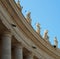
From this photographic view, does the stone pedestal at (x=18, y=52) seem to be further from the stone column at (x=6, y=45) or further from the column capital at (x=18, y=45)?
the stone column at (x=6, y=45)

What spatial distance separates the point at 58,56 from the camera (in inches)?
4186

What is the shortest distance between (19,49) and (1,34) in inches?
379

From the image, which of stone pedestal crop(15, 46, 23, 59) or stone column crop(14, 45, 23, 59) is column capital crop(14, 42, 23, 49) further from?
stone pedestal crop(15, 46, 23, 59)

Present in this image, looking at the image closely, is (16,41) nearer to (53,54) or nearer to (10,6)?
(10,6)

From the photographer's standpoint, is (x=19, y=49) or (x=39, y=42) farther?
(x=39, y=42)

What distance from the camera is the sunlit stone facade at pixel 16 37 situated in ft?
200

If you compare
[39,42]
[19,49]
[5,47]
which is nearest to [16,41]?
[19,49]

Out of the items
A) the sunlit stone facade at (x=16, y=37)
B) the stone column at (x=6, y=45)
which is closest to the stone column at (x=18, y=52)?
the sunlit stone facade at (x=16, y=37)

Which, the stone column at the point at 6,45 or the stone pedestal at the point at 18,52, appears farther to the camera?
the stone pedestal at the point at 18,52

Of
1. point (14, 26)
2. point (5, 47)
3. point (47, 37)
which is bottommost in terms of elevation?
point (5, 47)

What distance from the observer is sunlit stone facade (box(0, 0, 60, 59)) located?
61.0m

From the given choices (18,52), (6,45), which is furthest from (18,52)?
(6,45)

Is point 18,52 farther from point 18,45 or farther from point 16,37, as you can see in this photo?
point 16,37

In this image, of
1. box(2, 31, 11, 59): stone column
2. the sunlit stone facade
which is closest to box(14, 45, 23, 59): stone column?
the sunlit stone facade
